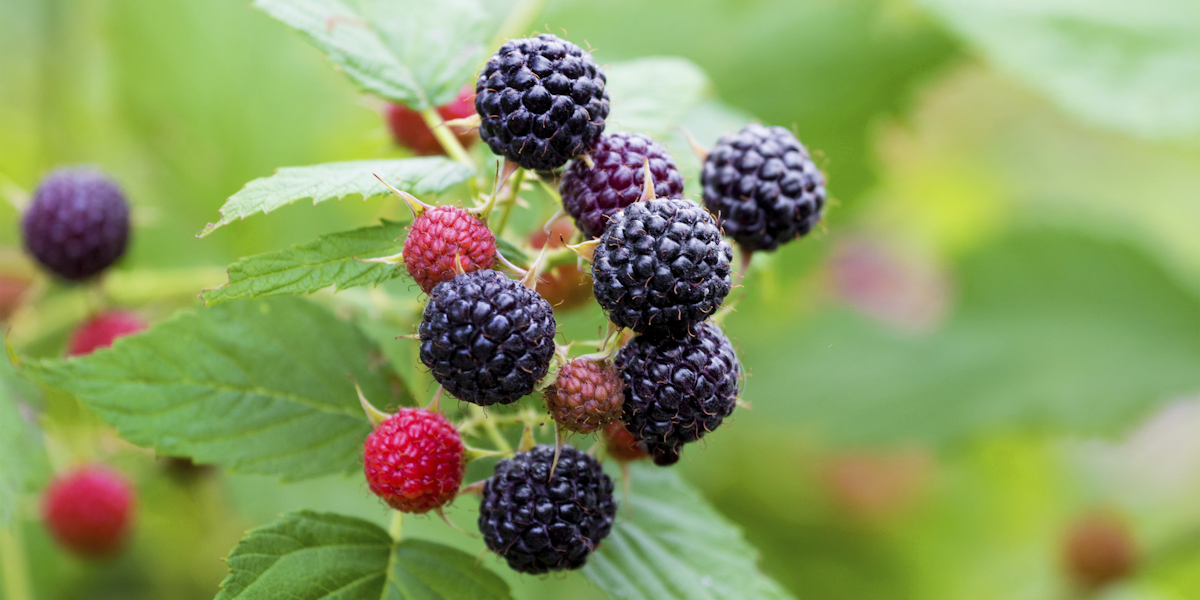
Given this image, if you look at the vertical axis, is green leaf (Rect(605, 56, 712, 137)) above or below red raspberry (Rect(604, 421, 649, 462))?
above

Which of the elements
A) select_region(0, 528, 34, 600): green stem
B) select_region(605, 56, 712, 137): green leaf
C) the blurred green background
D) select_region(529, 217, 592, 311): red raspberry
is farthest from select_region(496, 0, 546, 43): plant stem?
select_region(0, 528, 34, 600): green stem

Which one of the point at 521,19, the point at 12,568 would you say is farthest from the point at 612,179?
the point at 12,568

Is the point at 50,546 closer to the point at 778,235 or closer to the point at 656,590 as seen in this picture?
the point at 656,590

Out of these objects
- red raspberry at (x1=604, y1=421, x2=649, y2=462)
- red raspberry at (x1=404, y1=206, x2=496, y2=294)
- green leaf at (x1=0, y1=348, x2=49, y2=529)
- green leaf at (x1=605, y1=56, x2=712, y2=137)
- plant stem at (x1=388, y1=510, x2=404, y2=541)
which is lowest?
green leaf at (x1=0, y1=348, x2=49, y2=529)

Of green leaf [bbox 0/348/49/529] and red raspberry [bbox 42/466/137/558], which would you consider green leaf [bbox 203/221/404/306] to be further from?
red raspberry [bbox 42/466/137/558]

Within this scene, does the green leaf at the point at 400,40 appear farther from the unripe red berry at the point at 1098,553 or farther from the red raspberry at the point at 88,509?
the unripe red berry at the point at 1098,553

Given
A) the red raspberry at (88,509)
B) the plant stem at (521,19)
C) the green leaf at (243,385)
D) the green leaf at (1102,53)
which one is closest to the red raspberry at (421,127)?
the plant stem at (521,19)
